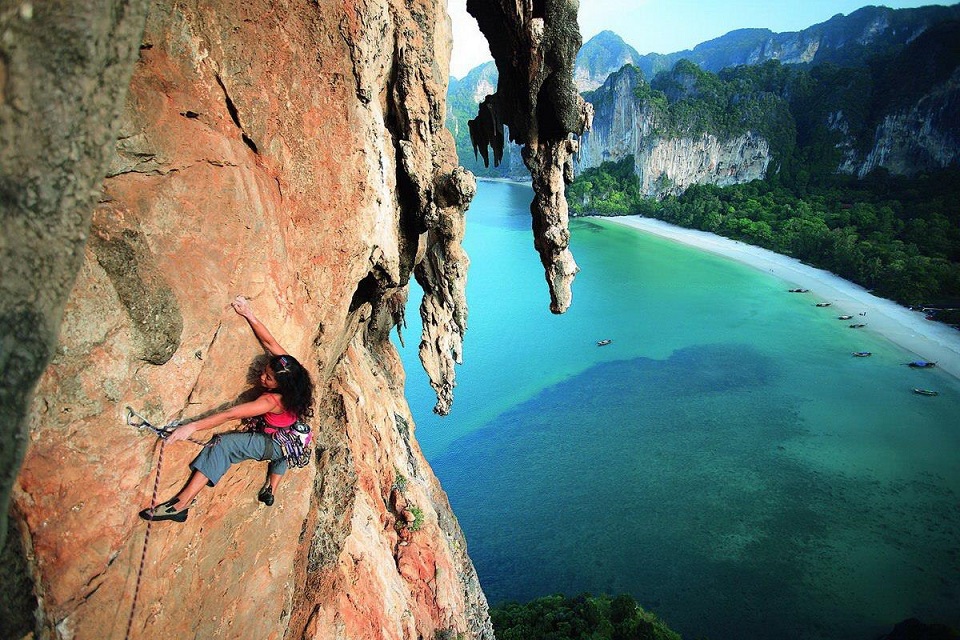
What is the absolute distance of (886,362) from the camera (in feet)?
94.3

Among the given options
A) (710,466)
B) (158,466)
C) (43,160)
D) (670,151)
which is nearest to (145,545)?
(158,466)

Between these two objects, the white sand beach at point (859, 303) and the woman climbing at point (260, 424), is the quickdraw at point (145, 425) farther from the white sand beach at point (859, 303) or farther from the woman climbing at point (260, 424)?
the white sand beach at point (859, 303)

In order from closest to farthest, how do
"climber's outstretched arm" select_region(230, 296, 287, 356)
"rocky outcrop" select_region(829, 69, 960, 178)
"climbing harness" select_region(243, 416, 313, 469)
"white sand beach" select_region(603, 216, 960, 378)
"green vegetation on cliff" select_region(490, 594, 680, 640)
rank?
"climber's outstretched arm" select_region(230, 296, 287, 356) < "climbing harness" select_region(243, 416, 313, 469) < "green vegetation on cliff" select_region(490, 594, 680, 640) < "white sand beach" select_region(603, 216, 960, 378) < "rocky outcrop" select_region(829, 69, 960, 178)

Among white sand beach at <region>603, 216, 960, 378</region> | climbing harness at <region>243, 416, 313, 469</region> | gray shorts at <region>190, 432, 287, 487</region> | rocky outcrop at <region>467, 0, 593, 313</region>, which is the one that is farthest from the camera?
white sand beach at <region>603, 216, 960, 378</region>

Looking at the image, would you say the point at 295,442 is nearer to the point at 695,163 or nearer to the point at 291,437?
the point at 291,437

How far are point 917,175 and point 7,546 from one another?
77933 millimetres

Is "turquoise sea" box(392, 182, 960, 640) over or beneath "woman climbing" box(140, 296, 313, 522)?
beneath

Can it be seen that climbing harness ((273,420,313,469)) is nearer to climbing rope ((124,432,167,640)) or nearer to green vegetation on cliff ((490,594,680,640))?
climbing rope ((124,432,167,640))

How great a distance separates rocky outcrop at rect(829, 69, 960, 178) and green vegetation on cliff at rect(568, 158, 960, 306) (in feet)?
6.32

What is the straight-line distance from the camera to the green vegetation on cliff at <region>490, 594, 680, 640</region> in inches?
476

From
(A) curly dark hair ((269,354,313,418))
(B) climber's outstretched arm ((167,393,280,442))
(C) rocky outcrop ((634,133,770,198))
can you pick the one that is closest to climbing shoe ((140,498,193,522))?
(B) climber's outstretched arm ((167,393,280,442))

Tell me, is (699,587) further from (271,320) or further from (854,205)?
(854,205)

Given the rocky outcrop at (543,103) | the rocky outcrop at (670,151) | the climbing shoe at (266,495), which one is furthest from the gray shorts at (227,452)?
the rocky outcrop at (670,151)

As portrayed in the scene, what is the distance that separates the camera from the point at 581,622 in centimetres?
1246
